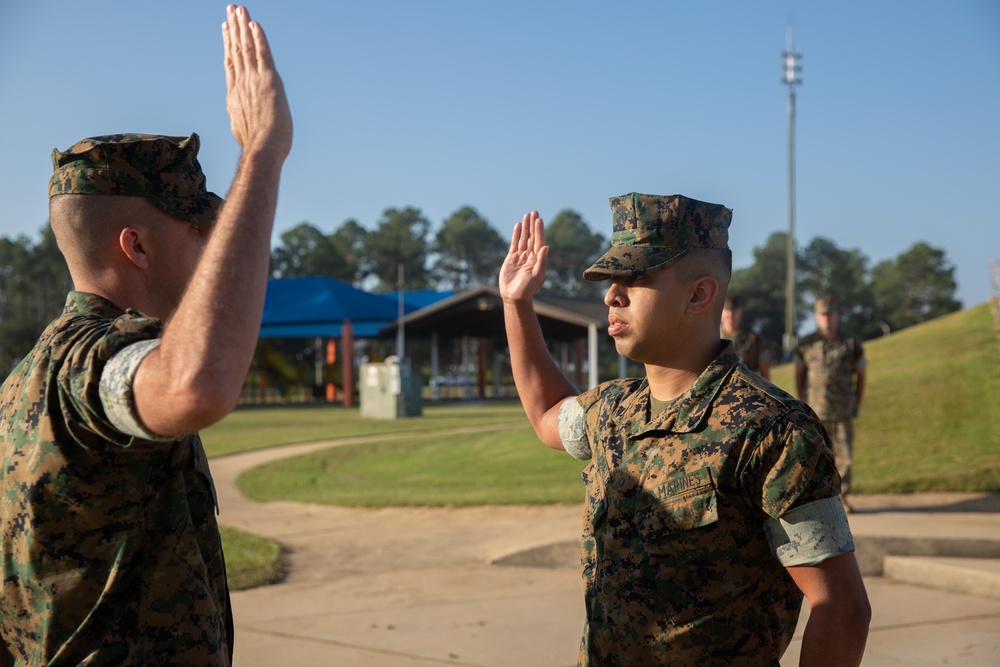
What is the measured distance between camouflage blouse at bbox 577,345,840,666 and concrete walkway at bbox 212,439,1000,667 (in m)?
2.91

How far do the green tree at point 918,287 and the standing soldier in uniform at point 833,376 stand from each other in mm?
66045

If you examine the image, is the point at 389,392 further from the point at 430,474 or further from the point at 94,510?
the point at 94,510

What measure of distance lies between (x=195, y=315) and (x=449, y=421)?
25007mm

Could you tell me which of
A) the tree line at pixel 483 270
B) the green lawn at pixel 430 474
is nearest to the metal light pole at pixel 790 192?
the tree line at pixel 483 270

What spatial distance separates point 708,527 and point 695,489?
0.09 meters

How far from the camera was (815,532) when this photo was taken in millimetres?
2088

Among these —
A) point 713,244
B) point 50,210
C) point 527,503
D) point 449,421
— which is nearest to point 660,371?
point 713,244

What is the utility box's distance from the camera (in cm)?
2886

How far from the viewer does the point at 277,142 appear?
1776 mm

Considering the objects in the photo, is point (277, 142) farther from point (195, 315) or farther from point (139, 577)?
point (139, 577)

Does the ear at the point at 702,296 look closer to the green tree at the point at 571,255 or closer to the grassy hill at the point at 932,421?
the grassy hill at the point at 932,421

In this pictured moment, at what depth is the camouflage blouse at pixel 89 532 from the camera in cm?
180

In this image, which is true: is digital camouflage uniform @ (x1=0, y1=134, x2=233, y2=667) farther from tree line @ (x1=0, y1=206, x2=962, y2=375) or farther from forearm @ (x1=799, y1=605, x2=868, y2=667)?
tree line @ (x1=0, y1=206, x2=962, y2=375)

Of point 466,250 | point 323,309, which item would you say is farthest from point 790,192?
point 466,250
